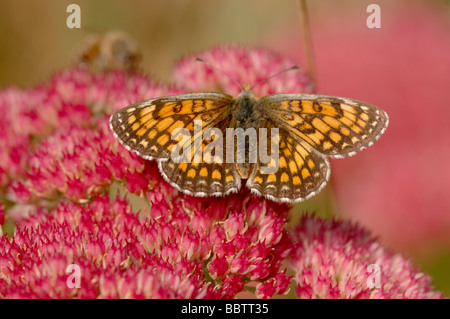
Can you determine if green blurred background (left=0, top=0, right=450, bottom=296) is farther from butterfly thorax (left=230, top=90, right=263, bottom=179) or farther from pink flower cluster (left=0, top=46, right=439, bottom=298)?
butterfly thorax (left=230, top=90, right=263, bottom=179)

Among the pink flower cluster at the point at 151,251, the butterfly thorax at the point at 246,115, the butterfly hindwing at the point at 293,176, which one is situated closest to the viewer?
the pink flower cluster at the point at 151,251

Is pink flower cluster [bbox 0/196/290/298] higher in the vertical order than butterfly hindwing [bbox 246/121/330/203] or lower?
lower

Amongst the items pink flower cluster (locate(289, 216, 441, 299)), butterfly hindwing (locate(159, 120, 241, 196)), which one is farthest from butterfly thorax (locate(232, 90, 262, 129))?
pink flower cluster (locate(289, 216, 441, 299))

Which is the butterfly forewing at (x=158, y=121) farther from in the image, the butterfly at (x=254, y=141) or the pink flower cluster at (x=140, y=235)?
the pink flower cluster at (x=140, y=235)

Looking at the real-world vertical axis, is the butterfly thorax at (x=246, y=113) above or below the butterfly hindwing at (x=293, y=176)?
above

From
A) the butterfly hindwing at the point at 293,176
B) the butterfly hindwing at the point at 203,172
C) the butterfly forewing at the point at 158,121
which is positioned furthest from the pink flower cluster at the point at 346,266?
the butterfly forewing at the point at 158,121
